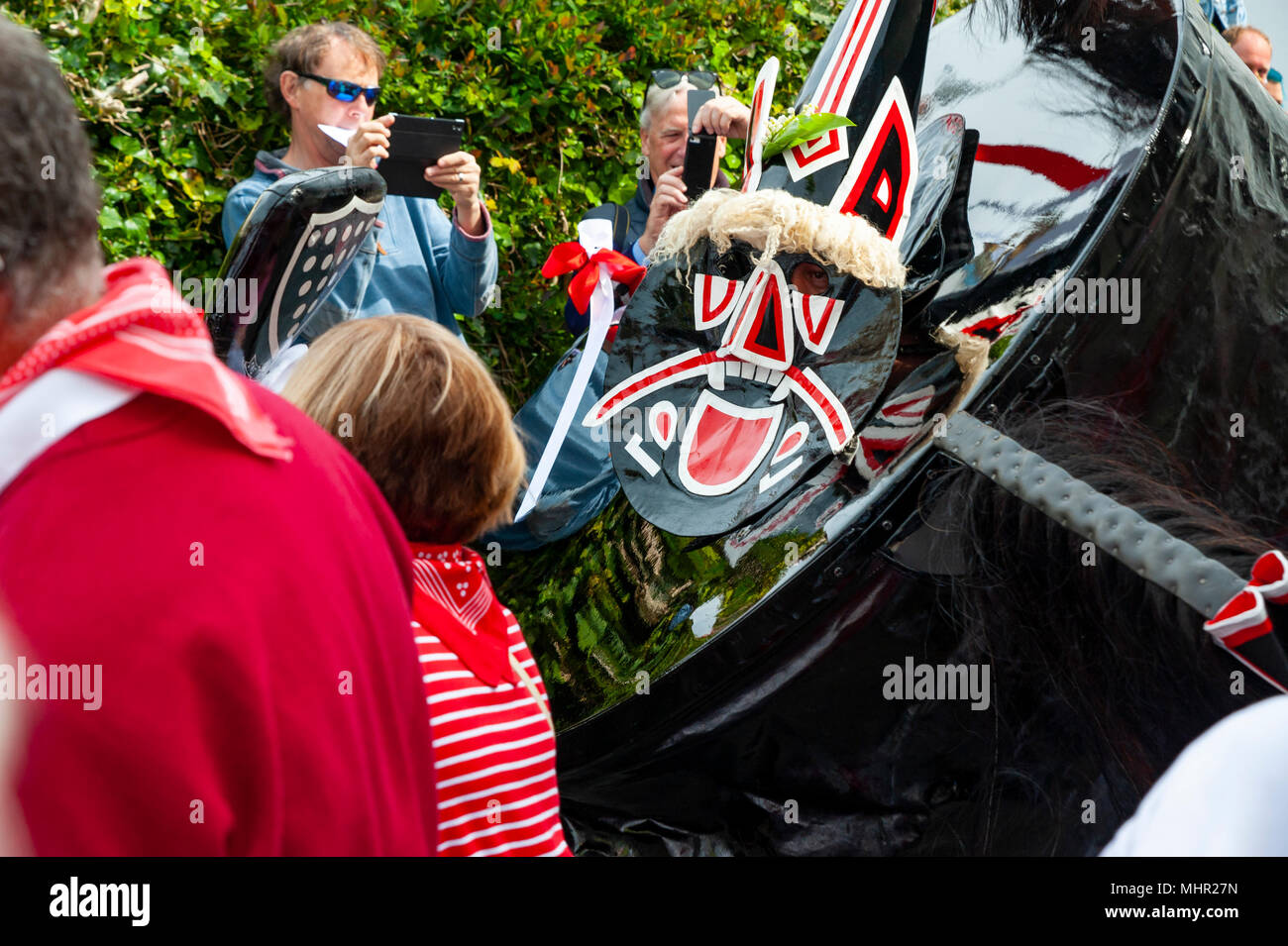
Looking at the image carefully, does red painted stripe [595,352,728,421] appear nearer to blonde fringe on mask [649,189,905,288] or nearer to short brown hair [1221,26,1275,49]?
blonde fringe on mask [649,189,905,288]

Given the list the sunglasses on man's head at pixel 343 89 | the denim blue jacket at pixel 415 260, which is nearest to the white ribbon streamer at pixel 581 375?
the denim blue jacket at pixel 415 260

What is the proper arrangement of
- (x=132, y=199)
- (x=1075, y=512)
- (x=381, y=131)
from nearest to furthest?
(x=1075, y=512) < (x=381, y=131) < (x=132, y=199)

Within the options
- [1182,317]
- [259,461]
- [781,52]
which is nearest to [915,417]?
[1182,317]

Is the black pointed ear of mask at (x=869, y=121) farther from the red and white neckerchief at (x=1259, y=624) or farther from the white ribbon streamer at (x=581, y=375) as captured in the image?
the red and white neckerchief at (x=1259, y=624)

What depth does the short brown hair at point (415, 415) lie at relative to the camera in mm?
1546

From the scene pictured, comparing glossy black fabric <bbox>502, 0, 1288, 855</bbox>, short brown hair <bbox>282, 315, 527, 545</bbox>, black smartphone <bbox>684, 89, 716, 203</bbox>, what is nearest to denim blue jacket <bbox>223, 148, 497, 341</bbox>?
black smartphone <bbox>684, 89, 716, 203</bbox>

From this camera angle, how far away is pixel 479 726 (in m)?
1.55

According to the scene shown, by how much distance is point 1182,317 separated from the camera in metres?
2.14

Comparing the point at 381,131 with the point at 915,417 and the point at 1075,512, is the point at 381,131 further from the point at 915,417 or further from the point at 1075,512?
the point at 1075,512

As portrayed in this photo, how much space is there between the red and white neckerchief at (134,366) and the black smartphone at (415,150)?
208 cm

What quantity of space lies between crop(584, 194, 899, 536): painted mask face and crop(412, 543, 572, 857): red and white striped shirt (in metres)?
0.77

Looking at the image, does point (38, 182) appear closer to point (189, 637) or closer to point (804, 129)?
point (189, 637)

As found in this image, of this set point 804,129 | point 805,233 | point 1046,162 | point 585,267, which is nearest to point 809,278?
point 805,233
